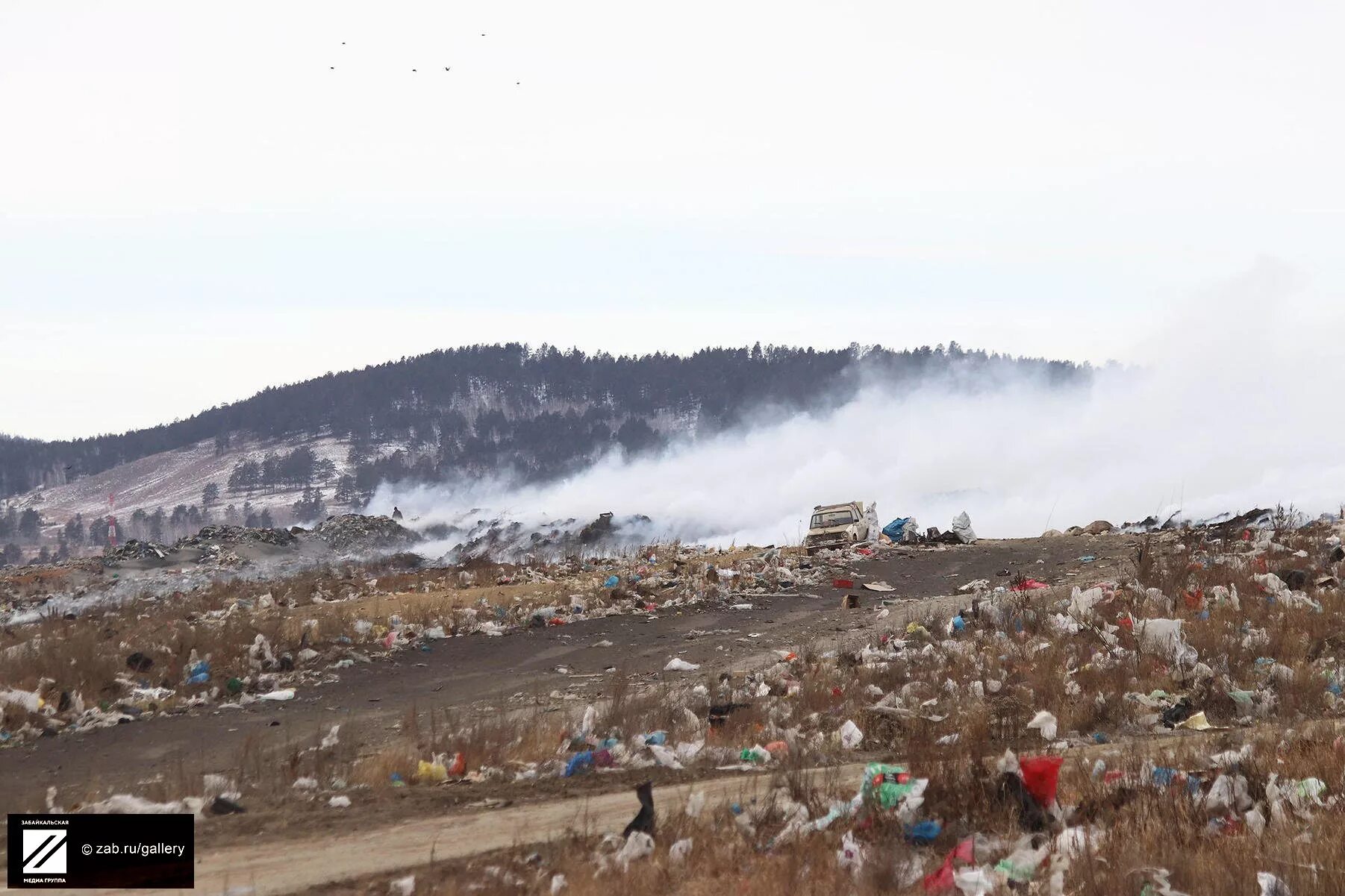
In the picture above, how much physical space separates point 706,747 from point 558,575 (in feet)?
52.8

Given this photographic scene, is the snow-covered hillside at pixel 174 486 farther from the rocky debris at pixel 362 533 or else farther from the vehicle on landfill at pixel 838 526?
the vehicle on landfill at pixel 838 526

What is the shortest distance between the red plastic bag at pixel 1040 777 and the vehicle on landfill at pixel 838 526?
24084 millimetres

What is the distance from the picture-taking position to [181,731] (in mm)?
11492

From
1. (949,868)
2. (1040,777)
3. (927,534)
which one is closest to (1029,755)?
(1040,777)

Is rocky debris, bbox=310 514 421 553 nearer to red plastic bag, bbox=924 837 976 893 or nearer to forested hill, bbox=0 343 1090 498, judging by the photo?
red plastic bag, bbox=924 837 976 893

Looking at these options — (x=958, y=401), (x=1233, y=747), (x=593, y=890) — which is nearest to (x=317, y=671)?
(x=593, y=890)

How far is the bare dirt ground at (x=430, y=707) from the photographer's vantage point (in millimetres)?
6551

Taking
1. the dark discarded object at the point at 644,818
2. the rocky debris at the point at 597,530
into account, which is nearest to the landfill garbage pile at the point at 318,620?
the dark discarded object at the point at 644,818

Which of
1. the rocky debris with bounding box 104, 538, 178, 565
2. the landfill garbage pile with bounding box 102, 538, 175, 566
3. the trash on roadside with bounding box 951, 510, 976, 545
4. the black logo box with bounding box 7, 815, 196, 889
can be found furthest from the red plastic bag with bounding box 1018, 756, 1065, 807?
the rocky debris with bounding box 104, 538, 178, 565

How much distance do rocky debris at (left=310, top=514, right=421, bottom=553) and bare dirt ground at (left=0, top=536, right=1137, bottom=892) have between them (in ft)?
99.8

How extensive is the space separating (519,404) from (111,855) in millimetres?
141159

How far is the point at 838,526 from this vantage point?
32.8m

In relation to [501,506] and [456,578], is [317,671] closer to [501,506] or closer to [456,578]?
[456,578]

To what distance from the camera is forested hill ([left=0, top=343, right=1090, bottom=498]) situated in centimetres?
12738
